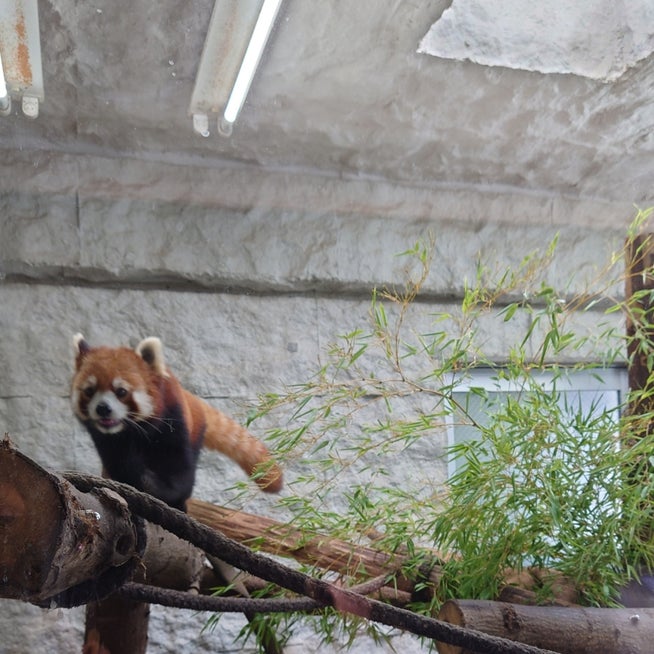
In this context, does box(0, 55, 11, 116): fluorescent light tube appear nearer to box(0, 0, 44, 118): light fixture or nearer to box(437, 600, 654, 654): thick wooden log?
Answer: box(0, 0, 44, 118): light fixture

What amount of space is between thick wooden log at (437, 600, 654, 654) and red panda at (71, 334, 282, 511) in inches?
21.8

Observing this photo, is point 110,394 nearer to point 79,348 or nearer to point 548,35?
point 79,348

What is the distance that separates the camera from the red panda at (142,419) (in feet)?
4.80

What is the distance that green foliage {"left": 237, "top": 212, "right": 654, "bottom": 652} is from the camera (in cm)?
120

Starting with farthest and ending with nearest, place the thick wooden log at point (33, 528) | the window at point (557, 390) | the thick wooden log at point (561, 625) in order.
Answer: the window at point (557, 390)
the thick wooden log at point (561, 625)
the thick wooden log at point (33, 528)

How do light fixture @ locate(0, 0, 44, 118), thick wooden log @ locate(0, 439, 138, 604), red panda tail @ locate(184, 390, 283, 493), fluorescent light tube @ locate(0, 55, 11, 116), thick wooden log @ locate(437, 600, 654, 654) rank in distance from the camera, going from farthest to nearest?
red panda tail @ locate(184, 390, 283, 493)
fluorescent light tube @ locate(0, 55, 11, 116)
light fixture @ locate(0, 0, 44, 118)
thick wooden log @ locate(437, 600, 654, 654)
thick wooden log @ locate(0, 439, 138, 604)

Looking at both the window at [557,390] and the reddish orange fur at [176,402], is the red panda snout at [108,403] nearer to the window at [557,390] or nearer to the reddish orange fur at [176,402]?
the reddish orange fur at [176,402]

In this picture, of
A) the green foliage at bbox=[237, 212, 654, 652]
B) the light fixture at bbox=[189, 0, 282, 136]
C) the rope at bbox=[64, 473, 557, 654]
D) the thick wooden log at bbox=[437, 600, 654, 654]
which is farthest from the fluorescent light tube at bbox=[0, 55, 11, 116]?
the thick wooden log at bbox=[437, 600, 654, 654]

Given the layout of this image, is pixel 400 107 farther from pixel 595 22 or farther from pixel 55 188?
pixel 55 188

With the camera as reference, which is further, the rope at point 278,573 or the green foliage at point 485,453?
the green foliage at point 485,453

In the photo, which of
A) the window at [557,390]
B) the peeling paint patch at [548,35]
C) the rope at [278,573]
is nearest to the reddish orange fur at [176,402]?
the window at [557,390]

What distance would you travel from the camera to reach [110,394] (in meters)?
1.47

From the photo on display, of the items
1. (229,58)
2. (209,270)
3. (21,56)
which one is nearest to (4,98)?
(21,56)

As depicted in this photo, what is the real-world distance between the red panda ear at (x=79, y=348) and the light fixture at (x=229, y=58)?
1.62ft
